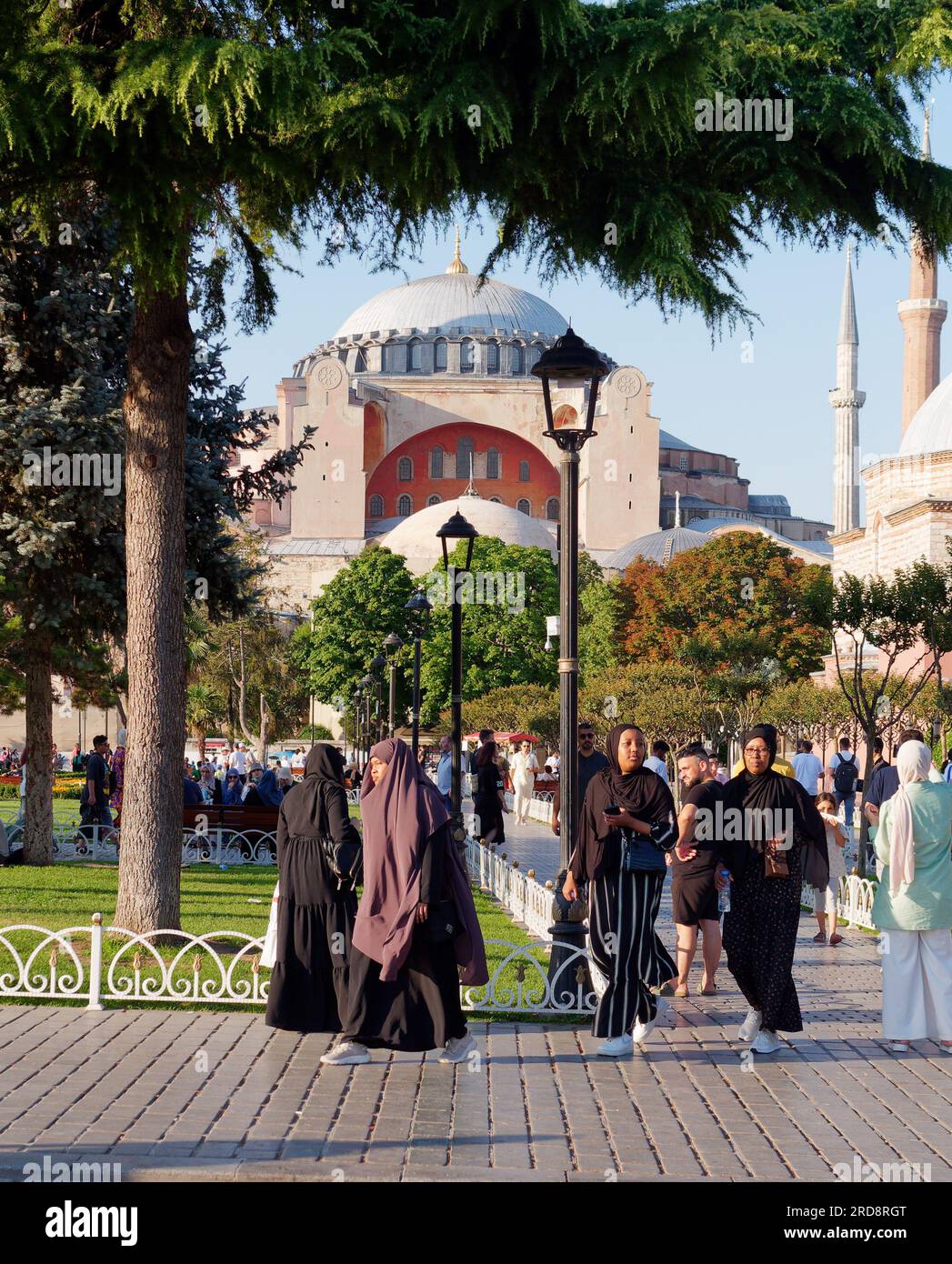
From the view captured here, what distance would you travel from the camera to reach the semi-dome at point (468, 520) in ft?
235

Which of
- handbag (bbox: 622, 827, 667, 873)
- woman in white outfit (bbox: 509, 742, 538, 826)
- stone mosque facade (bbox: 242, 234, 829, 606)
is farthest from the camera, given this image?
stone mosque facade (bbox: 242, 234, 829, 606)

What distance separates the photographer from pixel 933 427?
51219 millimetres

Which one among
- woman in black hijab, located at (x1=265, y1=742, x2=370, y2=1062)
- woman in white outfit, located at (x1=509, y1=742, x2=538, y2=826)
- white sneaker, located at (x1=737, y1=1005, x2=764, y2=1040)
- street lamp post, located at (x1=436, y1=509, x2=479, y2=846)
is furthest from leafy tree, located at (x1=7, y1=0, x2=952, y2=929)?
woman in white outfit, located at (x1=509, y1=742, x2=538, y2=826)

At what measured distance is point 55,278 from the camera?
13664mm

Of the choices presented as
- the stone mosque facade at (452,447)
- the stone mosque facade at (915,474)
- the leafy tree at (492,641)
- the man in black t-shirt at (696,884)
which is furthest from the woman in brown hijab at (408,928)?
the stone mosque facade at (452,447)

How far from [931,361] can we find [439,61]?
52324 millimetres

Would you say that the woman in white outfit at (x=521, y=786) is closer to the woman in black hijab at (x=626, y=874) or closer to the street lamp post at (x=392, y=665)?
the street lamp post at (x=392, y=665)

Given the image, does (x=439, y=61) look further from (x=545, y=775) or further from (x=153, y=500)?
(x=545, y=775)

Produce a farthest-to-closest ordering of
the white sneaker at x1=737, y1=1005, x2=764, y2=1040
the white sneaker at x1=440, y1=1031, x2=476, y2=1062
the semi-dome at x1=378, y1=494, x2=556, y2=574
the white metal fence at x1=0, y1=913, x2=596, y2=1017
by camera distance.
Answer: the semi-dome at x1=378, y1=494, x2=556, y2=574, the white metal fence at x1=0, y1=913, x2=596, y2=1017, the white sneaker at x1=737, y1=1005, x2=764, y2=1040, the white sneaker at x1=440, y1=1031, x2=476, y2=1062

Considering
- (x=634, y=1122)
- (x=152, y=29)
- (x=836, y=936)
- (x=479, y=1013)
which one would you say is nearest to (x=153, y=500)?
(x=152, y=29)

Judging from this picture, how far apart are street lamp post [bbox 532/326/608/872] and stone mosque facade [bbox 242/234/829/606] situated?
2415 inches

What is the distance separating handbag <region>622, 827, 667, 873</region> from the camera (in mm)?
6816

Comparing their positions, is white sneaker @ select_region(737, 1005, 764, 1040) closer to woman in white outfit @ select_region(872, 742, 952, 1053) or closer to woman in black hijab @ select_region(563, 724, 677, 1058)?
woman in black hijab @ select_region(563, 724, 677, 1058)

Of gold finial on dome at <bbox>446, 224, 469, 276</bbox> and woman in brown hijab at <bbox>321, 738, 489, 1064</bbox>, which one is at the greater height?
gold finial on dome at <bbox>446, 224, 469, 276</bbox>
